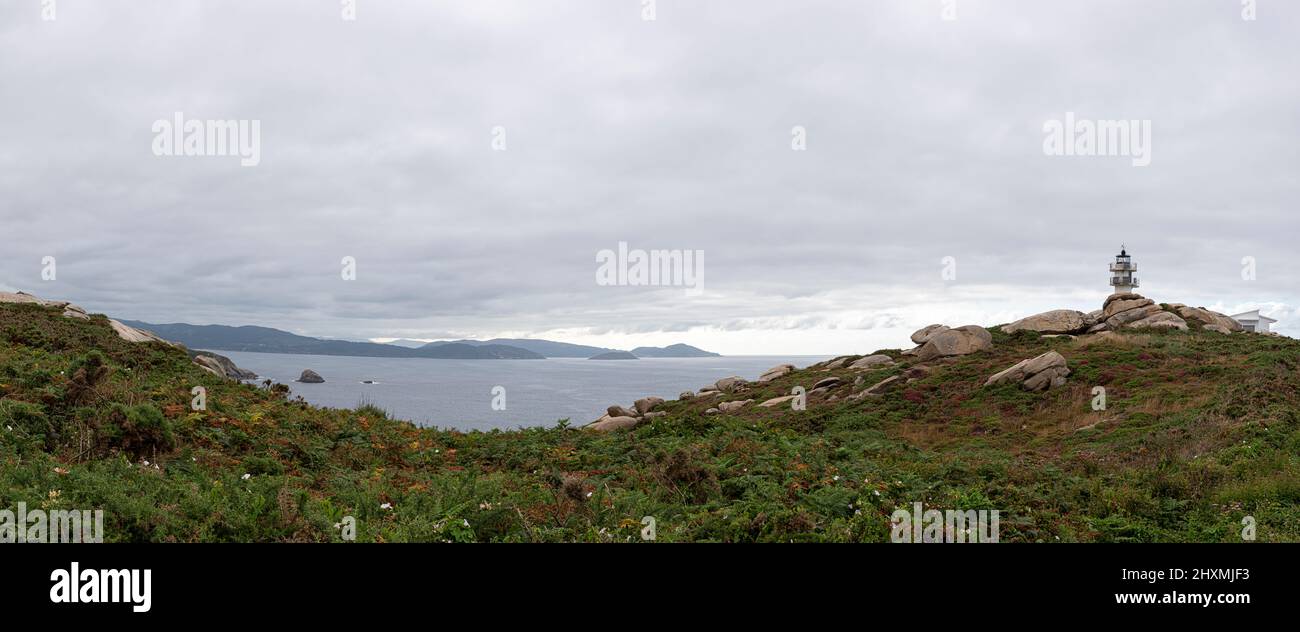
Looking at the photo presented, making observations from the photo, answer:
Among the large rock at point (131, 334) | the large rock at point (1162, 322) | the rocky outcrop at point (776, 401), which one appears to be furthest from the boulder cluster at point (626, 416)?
the large rock at point (1162, 322)

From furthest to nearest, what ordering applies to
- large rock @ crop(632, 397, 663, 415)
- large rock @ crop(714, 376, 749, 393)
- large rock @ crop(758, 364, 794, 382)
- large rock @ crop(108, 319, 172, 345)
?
large rock @ crop(758, 364, 794, 382) → large rock @ crop(714, 376, 749, 393) → large rock @ crop(632, 397, 663, 415) → large rock @ crop(108, 319, 172, 345)

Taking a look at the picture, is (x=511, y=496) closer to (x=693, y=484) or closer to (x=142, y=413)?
(x=693, y=484)

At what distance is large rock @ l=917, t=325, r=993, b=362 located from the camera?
128ft

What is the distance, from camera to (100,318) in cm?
2795

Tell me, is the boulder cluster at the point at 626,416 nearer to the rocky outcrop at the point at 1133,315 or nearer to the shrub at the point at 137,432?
the shrub at the point at 137,432

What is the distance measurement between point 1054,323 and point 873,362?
41.4ft

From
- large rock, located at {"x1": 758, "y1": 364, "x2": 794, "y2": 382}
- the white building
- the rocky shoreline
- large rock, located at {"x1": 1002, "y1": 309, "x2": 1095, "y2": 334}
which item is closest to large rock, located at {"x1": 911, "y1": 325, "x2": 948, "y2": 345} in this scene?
the rocky shoreline

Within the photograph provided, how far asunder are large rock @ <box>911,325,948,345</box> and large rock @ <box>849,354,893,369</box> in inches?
136

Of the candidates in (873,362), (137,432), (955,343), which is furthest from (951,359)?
(137,432)

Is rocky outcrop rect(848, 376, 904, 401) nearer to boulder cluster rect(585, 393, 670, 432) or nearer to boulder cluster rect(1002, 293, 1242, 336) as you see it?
boulder cluster rect(585, 393, 670, 432)

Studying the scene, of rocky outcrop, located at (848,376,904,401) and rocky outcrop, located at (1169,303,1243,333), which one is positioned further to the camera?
rocky outcrop, located at (1169,303,1243,333)

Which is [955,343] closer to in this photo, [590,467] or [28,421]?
[590,467]

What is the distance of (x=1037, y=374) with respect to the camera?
96.6 ft
